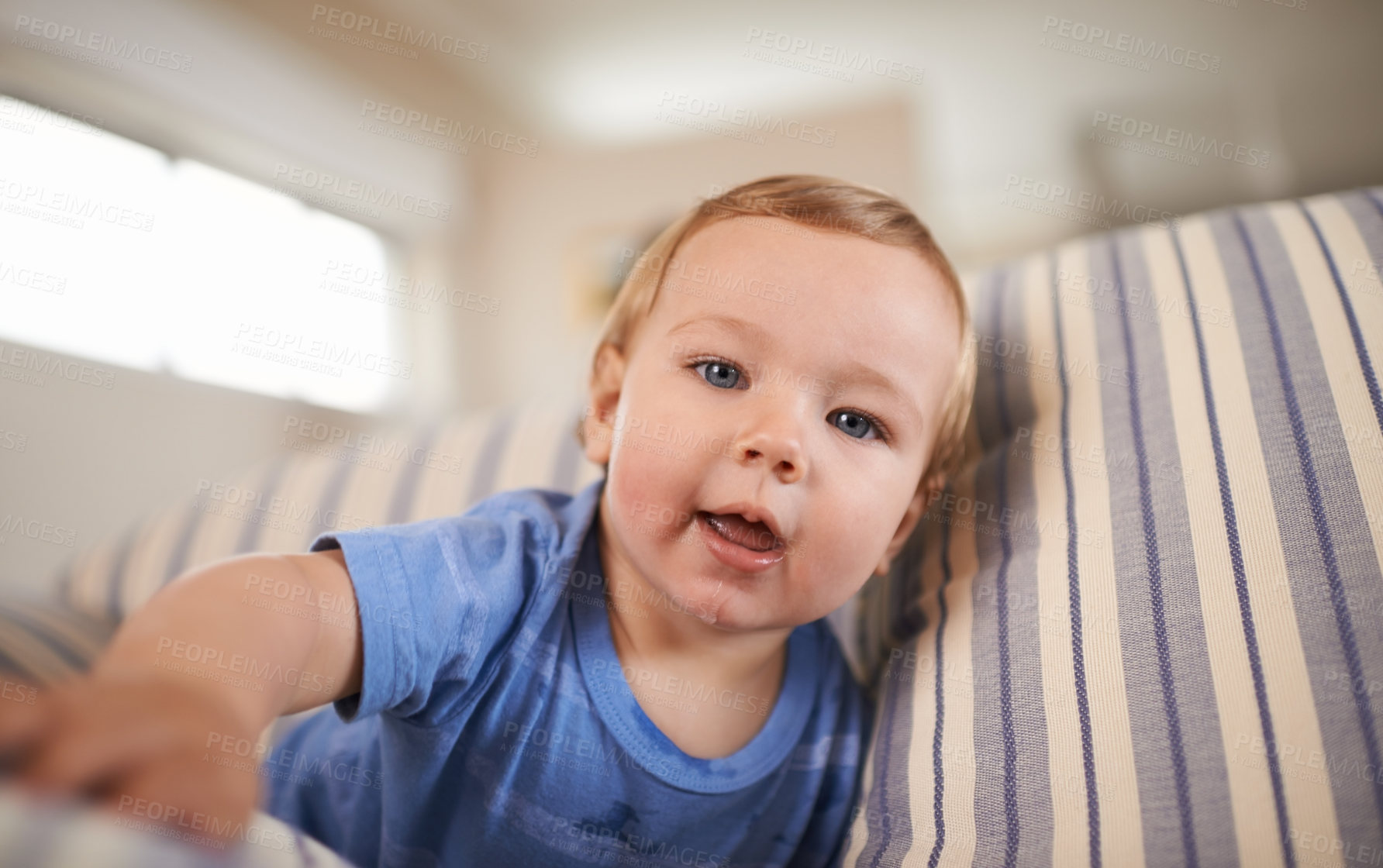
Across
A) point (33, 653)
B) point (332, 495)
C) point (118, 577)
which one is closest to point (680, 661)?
point (33, 653)

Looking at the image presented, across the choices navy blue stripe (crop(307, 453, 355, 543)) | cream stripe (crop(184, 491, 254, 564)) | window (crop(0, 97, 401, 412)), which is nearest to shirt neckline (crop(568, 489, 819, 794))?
navy blue stripe (crop(307, 453, 355, 543))

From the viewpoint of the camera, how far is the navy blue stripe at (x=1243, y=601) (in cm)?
48

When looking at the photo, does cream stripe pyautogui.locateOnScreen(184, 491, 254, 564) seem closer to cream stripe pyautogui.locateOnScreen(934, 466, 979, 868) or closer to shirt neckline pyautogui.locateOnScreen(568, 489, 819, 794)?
shirt neckline pyautogui.locateOnScreen(568, 489, 819, 794)

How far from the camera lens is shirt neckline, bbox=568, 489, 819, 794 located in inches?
24.7

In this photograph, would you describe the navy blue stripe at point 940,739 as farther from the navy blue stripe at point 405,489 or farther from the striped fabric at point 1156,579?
the navy blue stripe at point 405,489

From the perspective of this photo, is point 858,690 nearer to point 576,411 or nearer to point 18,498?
point 576,411

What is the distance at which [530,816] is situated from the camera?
64 centimetres

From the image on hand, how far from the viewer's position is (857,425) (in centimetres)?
64

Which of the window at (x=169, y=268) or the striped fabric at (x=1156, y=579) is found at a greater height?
the window at (x=169, y=268)

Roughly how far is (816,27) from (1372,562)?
10.5 feet

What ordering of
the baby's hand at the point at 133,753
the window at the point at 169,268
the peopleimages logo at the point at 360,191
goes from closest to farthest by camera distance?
the baby's hand at the point at 133,753
the window at the point at 169,268
the peopleimages logo at the point at 360,191

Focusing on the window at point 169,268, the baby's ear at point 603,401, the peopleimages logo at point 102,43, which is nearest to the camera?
the baby's ear at point 603,401

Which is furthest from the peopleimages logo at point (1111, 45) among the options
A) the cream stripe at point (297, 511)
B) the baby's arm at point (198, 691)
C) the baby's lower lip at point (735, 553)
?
the baby's arm at point (198, 691)

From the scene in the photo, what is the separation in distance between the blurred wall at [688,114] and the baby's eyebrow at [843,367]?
187 centimetres
